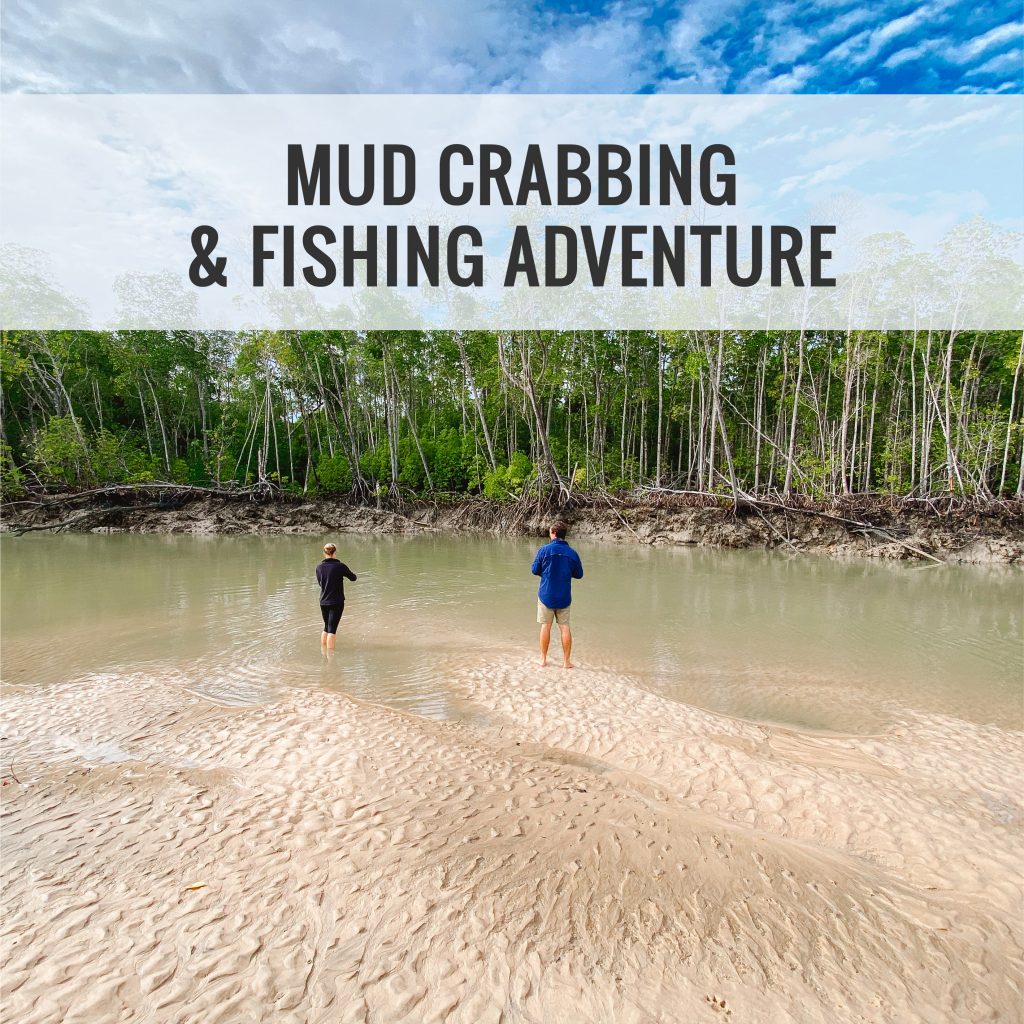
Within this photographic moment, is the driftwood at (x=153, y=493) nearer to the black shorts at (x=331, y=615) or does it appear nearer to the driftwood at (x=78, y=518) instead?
the driftwood at (x=78, y=518)

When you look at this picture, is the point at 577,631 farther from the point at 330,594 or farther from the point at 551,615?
the point at 330,594

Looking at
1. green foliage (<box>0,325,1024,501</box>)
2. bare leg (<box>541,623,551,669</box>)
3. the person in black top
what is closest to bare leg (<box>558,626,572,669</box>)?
bare leg (<box>541,623,551,669</box>)

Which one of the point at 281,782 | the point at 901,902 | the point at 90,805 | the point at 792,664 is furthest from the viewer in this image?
the point at 792,664

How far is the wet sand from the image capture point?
7.10 ft

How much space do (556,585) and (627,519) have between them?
14880 millimetres

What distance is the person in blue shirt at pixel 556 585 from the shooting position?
257 inches

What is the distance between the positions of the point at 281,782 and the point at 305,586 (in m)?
8.61

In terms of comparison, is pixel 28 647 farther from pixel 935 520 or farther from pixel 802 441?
pixel 802 441

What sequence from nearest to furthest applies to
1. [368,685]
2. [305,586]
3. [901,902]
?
[901,902] → [368,685] → [305,586]

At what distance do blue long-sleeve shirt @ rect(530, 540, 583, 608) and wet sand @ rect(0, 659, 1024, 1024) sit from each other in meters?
1.88

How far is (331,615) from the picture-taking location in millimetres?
7270

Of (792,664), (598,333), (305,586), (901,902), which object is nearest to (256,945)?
(901,902)

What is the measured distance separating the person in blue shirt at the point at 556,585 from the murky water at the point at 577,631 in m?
0.54

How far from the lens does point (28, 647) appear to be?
7406 mm
